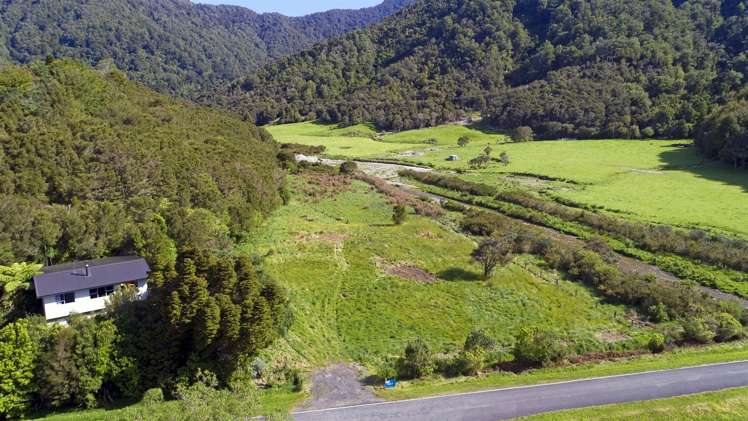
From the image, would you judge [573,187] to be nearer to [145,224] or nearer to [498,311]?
[498,311]

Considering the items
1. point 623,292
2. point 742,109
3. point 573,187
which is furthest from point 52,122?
point 742,109

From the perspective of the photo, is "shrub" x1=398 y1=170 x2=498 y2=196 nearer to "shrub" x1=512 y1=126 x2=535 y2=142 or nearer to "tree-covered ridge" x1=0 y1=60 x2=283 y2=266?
"tree-covered ridge" x1=0 y1=60 x2=283 y2=266

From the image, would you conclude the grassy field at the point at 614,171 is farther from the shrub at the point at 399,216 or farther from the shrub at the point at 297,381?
the shrub at the point at 297,381

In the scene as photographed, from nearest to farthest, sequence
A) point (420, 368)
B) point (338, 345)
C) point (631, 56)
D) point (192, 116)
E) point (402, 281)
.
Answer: point (420, 368) → point (338, 345) → point (402, 281) → point (192, 116) → point (631, 56)

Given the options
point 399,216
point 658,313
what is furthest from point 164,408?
point 399,216

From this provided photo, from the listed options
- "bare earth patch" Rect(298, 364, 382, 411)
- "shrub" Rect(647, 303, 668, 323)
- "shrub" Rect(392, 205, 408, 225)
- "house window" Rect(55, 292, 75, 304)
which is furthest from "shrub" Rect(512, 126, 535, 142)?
"house window" Rect(55, 292, 75, 304)

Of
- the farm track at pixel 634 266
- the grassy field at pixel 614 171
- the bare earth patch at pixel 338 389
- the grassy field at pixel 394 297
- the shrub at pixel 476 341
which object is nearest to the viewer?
the bare earth patch at pixel 338 389

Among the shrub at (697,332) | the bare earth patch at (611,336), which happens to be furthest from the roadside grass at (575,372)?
the bare earth patch at (611,336)
